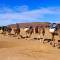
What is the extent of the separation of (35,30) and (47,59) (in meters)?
22.5

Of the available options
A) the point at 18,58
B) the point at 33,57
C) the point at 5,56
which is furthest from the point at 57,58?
the point at 5,56

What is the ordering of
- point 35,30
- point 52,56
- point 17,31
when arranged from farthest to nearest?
point 35,30 < point 17,31 < point 52,56

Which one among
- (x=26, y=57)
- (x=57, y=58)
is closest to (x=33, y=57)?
Answer: (x=26, y=57)

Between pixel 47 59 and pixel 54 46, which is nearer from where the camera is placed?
pixel 47 59

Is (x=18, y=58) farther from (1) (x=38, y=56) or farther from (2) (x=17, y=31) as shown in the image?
(2) (x=17, y=31)

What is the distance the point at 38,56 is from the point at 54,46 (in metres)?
3.79

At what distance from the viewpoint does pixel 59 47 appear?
596 inches

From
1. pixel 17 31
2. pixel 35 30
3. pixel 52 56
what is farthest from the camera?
pixel 35 30

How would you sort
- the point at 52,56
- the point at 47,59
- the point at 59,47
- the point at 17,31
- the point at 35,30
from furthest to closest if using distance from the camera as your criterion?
the point at 35,30, the point at 17,31, the point at 59,47, the point at 52,56, the point at 47,59

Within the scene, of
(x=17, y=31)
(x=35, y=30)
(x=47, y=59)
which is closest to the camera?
(x=47, y=59)

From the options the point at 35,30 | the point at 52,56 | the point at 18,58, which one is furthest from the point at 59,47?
the point at 35,30

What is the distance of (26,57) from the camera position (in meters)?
11.6

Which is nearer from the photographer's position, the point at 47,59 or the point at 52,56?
the point at 47,59

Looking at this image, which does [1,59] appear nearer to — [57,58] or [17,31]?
[57,58]
